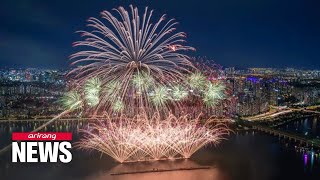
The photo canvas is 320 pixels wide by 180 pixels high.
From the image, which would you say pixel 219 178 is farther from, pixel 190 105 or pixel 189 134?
pixel 190 105

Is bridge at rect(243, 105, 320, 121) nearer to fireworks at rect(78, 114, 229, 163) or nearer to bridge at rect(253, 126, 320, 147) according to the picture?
bridge at rect(253, 126, 320, 147)

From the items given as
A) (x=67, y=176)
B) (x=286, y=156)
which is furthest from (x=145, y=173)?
(x=286, y=156)

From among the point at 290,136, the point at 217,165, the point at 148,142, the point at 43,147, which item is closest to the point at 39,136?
the point at 43,147

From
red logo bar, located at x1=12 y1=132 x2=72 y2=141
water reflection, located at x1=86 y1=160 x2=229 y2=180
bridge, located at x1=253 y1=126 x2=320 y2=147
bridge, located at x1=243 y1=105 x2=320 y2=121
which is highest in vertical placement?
bridge, located at x1=243 y1=105 x2=320 y2=121

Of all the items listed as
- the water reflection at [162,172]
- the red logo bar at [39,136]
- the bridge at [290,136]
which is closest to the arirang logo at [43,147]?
the red logo bar at [39,136]

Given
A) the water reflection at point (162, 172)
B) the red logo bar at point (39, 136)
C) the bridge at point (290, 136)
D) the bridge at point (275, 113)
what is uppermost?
the bridge at point (275, 113)

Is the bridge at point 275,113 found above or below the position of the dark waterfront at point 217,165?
above

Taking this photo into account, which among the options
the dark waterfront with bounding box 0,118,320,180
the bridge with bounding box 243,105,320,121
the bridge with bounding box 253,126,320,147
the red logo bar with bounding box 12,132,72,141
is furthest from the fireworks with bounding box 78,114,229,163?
the bridge with bounding box 243,105,320,121

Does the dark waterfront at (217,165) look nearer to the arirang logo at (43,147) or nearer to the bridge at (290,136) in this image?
the arirang logo at (43,147)

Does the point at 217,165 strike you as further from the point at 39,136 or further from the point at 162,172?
the point at 39,136
